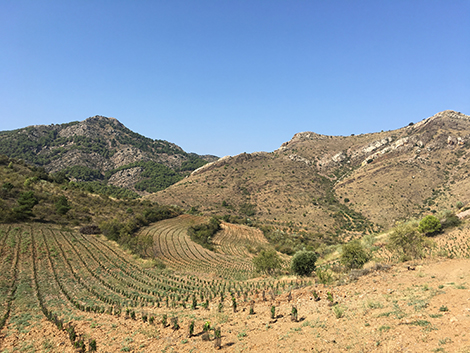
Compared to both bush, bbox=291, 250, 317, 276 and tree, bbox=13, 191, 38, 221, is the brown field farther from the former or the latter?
tree, bbox=13, 191, 38, 221

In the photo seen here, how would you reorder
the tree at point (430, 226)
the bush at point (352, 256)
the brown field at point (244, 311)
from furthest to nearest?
1. the tree at point (430, 226)
2. the bush at point (352, 256)
3. the brown field at point (244, 311)

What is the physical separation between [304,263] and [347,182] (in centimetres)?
10756

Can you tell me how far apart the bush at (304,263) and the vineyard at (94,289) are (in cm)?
408

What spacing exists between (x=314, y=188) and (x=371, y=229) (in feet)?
154

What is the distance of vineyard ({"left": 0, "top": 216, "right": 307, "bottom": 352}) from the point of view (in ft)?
53.0

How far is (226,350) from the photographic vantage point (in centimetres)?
1205

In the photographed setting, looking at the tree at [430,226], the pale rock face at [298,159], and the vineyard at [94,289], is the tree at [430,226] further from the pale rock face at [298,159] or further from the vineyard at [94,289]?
the pale rock face at [298,159]

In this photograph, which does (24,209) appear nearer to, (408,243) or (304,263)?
Result: (304,263)

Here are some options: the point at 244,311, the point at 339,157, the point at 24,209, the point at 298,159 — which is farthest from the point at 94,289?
the point at 339,157

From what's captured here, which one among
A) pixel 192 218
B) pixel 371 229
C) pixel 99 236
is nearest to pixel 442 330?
pixel 99 236

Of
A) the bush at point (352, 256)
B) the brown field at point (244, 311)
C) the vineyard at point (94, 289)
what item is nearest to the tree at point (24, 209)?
the vineyard at point (94, 289)

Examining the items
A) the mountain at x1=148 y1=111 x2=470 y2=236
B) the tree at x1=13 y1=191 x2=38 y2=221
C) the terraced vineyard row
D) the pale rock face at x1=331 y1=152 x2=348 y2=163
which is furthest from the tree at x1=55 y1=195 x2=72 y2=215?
the pale rock face at x1=331 y1=152 x2=348 y2=163

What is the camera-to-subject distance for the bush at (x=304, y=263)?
30.6 meters

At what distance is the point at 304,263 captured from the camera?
30.6 meters
